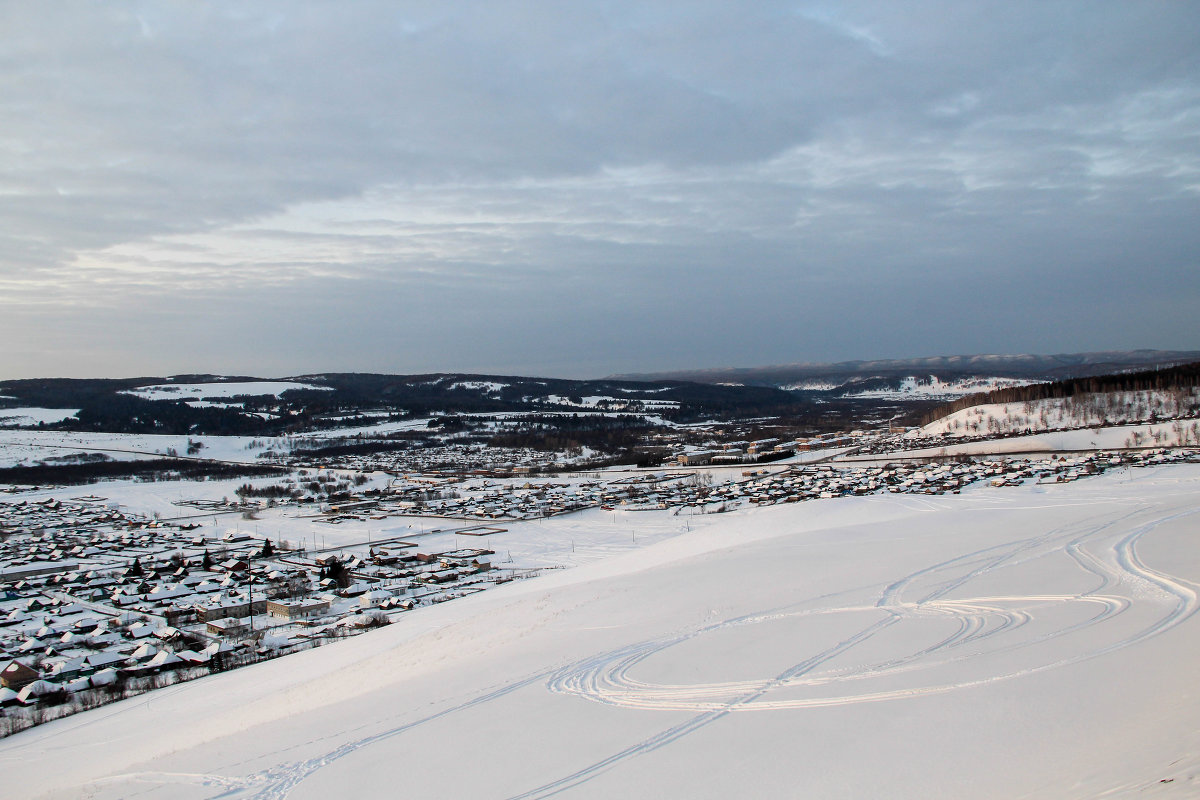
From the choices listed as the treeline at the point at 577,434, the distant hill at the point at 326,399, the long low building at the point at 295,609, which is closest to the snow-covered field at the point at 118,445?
the distant hill at the point at 326,399

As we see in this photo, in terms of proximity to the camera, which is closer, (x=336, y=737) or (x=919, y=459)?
(x=336, y=737)

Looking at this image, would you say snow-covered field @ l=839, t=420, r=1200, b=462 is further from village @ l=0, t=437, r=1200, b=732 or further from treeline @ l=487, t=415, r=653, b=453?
treeline @ l=487, t=415, r=653, b=453

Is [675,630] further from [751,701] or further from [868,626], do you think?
[751,701]

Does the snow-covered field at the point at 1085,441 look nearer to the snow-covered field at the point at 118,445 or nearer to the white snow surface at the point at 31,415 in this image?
the snow-covered field at the point at 118,445

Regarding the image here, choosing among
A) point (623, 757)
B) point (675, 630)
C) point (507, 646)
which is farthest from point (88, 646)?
point (623, 757)

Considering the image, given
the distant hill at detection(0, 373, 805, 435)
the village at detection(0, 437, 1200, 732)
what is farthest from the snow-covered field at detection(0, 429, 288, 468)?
the village at detection(0, 437, 1200, 732)

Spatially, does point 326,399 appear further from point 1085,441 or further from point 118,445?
point 1085,441
